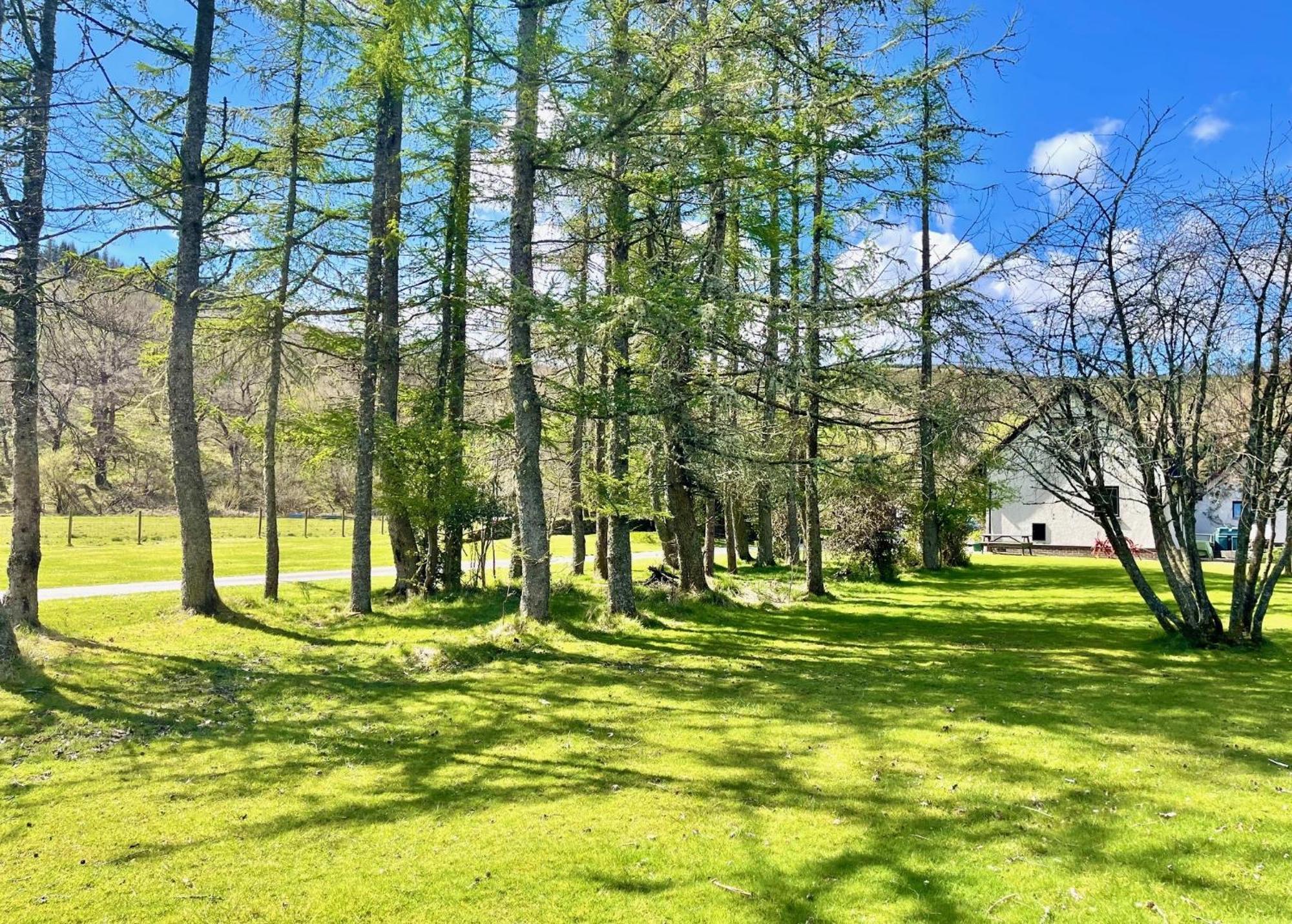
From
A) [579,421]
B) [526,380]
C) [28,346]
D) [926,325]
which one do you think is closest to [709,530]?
[579,421]

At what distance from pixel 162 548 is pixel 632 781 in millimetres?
22709

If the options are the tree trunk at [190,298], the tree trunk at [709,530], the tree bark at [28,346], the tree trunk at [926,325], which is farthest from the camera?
the tree trunk at [709,530]

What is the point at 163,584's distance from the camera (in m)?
14.3

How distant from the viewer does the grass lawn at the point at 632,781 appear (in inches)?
138

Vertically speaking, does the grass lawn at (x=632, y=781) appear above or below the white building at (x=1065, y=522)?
below

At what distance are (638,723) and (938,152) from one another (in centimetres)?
744

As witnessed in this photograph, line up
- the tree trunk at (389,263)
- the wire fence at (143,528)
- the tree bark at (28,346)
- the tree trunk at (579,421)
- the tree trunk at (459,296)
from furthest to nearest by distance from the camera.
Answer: the wire fence at (143,528), the tree trunk at (389,263), the tree trunk at (579,421), the tree trunk at (459,296), the tree bark at (28,346)

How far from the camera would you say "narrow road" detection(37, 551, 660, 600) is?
12797 mm

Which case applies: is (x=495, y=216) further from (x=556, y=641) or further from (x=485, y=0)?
(x=556, y=641)

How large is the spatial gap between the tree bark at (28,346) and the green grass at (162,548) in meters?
6.16

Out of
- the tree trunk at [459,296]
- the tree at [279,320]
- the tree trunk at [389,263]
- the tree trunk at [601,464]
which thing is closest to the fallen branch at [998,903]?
the tree trunk at [601,464]

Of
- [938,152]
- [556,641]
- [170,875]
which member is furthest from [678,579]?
[170,875]

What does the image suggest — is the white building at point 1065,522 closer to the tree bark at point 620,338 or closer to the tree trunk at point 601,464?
the tree trunk at point 601,464

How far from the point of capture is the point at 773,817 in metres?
4.43
